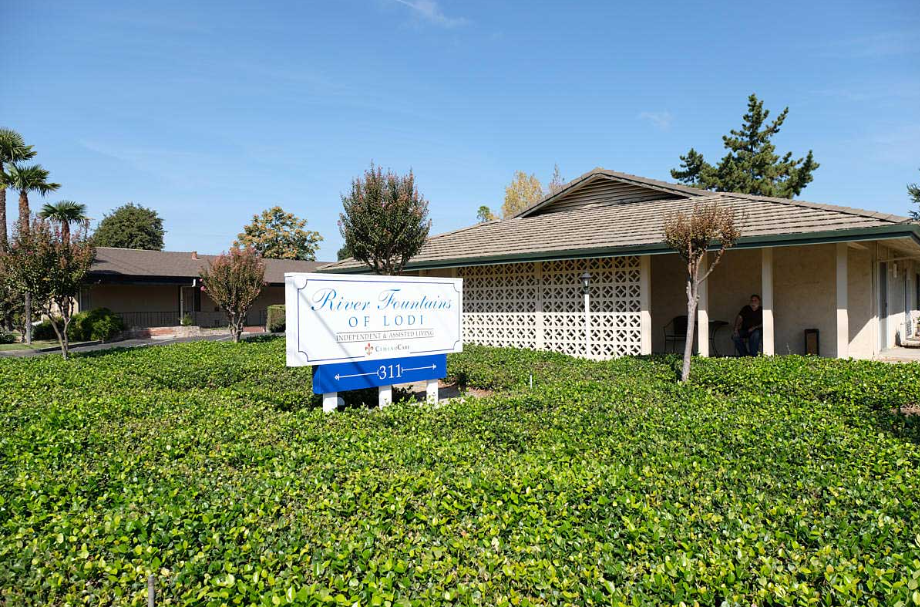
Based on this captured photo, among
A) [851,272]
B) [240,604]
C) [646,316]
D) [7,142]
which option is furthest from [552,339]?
[7,142]

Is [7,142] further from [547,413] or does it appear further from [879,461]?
[879,461]

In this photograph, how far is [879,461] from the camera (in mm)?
4445

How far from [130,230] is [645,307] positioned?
56.9m

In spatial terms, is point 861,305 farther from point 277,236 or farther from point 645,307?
point 277,236

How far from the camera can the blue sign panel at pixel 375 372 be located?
7016 millimetres

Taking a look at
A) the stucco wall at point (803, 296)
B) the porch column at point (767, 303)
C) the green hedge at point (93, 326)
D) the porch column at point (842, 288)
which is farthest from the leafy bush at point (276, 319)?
the porch column at point (842, 288)

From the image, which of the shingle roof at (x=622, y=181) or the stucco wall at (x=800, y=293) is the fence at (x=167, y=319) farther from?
the stucco wall at (x=800, y=293)

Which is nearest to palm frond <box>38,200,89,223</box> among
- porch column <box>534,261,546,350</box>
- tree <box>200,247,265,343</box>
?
tree <box>200,247,265,343</box>

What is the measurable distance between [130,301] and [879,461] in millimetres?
32473

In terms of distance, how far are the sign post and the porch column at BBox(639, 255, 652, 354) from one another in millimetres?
4966

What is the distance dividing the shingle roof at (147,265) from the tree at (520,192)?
15.8 meters

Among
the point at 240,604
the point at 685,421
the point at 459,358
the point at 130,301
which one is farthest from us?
the point at 130,301

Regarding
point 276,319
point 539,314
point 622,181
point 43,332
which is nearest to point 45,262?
point 539,314

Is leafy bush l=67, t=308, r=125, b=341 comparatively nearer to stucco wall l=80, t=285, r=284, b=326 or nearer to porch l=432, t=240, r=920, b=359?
stucco wall l=80, t=285, r=284, b=326
